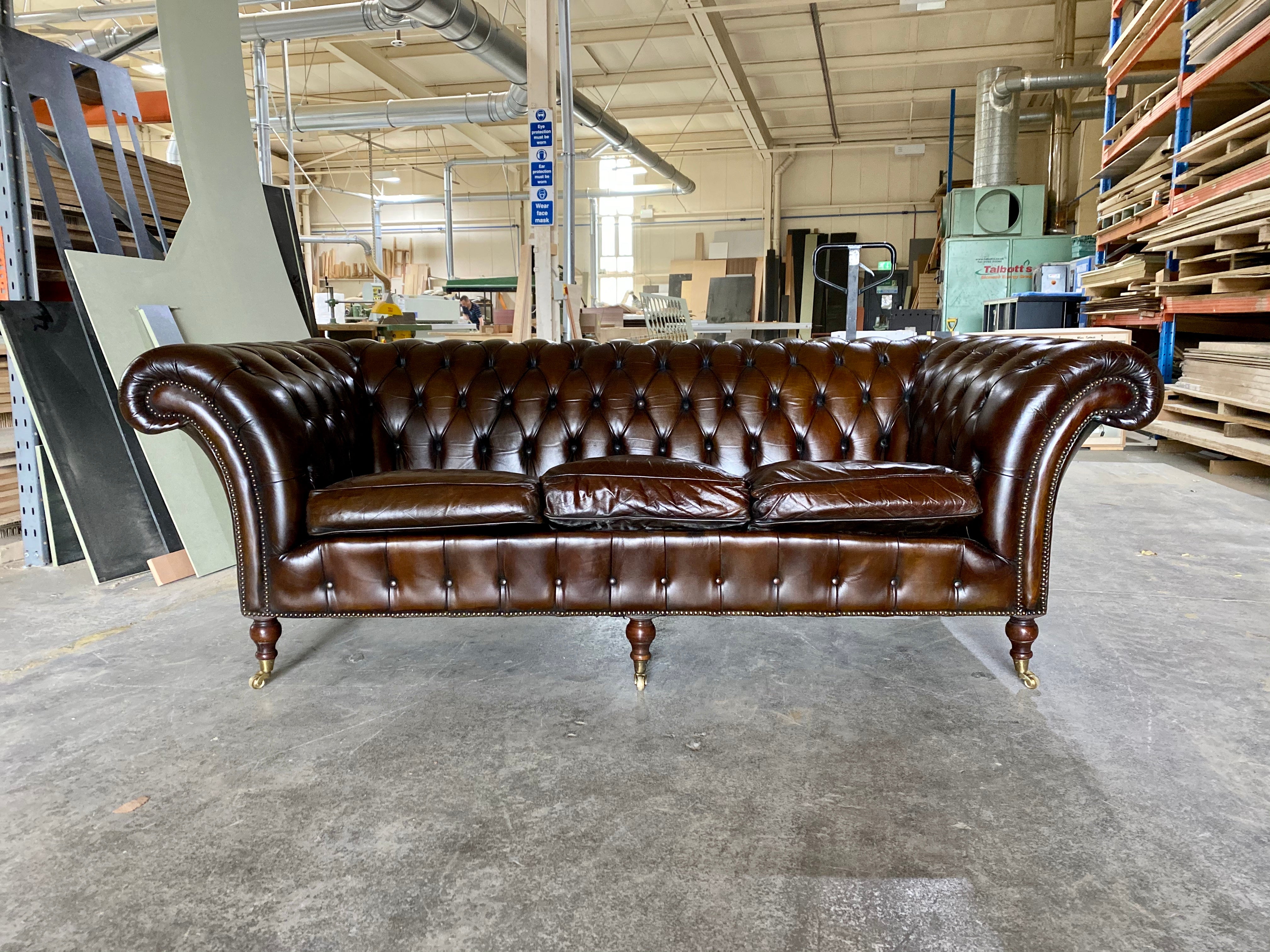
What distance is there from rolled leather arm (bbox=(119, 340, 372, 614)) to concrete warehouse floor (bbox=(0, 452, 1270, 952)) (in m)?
0.39

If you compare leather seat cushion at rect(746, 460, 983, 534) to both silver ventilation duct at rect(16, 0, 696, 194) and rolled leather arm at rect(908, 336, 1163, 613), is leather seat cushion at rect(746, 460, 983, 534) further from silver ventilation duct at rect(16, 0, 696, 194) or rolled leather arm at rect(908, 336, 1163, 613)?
silver ventilation duct at rect(16, 0, 696, 194)

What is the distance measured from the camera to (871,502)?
2.04m

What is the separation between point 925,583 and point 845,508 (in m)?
0.28

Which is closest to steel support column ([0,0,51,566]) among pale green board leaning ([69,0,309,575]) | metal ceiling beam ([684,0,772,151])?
pale green board leaning ([69,0,309,575])

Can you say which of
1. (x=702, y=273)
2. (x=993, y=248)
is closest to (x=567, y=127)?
(x=993, y=248)

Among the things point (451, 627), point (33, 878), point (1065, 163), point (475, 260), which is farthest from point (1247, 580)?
point (475, 260)

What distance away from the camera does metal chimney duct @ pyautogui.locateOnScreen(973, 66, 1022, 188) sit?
9.10 metres

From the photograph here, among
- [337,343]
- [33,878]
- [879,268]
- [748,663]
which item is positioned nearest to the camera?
[33,878]

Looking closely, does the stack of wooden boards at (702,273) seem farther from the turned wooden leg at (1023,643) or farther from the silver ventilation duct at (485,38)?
the turned wooden leg at (1023,643)

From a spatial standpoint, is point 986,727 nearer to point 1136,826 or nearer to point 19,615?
point 1136,826

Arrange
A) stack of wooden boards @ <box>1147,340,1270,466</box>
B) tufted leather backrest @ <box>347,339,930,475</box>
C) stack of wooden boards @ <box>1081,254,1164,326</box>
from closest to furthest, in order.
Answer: tufted leather backrest @ <box>347,339,930,475</box>
stack of wooden boards @ <box>1147,340,1270,466</box>
stack of wooden boards @ <box>1081,254,1164,326</box>

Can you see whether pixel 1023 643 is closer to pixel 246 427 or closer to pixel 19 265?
pixel 246 427

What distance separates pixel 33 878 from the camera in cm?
135

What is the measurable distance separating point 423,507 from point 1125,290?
7.07 m
